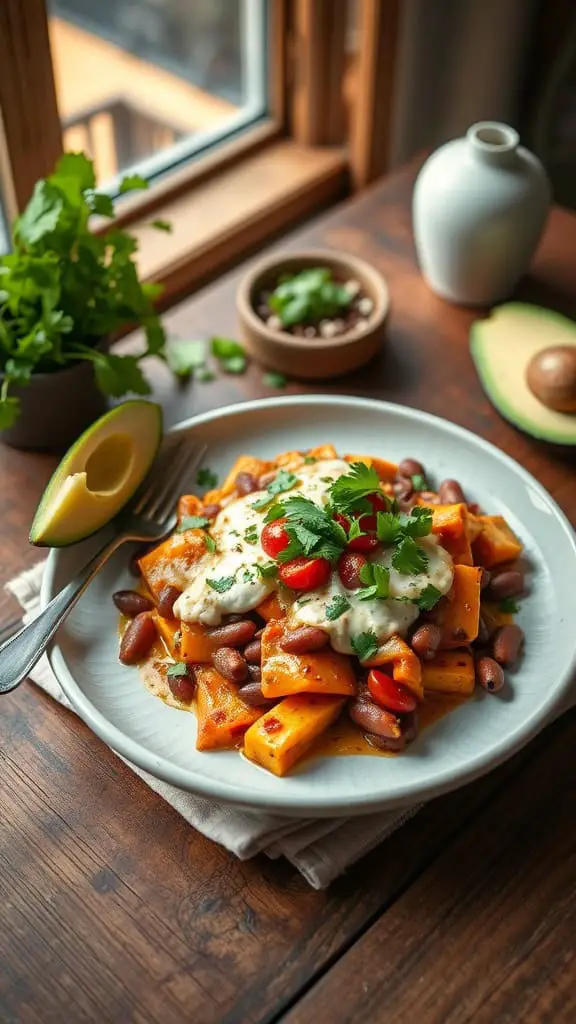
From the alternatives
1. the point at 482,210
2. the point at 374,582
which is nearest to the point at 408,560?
the point at 374,582

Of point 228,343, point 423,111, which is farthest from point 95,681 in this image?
point 423,111

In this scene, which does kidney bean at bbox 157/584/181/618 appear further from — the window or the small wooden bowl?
the window

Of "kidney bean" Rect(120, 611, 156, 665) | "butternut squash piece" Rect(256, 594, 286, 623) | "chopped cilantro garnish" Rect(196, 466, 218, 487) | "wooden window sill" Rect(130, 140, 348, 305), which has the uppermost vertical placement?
"butternut squash piece" Rect(256, 594, 286, 623)

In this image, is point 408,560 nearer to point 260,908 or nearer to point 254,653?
point 254,653

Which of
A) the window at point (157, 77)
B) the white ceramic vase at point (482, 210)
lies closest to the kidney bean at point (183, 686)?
the white ceramic vase at point (482, 210)

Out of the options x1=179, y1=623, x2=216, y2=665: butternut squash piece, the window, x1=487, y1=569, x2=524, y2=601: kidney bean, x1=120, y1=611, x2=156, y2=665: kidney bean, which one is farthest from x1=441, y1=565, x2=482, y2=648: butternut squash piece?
the window

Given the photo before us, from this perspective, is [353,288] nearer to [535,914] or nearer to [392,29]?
[392,29]
